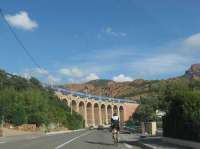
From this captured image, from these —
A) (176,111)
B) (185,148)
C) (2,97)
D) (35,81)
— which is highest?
(35,81)

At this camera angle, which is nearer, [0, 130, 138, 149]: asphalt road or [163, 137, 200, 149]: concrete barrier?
[163, 137, 200, 149]: concrete barrier

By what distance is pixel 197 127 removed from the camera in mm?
23109

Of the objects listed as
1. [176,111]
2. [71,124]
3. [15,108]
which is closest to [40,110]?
[15,108]

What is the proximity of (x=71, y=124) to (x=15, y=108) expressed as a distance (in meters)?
52.1

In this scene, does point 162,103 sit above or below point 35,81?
below

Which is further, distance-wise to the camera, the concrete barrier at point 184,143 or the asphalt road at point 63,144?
the asphalt road at point 63,144

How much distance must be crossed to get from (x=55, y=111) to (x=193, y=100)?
10457 cm

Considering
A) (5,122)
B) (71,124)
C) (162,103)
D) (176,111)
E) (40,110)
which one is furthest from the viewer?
(71,124)

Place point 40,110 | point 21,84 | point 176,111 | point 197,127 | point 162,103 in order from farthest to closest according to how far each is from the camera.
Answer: point 21,84
point 40,110
point 162,103
point 176,111
point 197,127

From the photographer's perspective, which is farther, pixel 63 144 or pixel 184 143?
pixel 63 144

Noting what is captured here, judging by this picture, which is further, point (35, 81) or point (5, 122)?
point (35, 81)

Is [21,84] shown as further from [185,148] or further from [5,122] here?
[185,148]

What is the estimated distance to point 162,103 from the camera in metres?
52.0

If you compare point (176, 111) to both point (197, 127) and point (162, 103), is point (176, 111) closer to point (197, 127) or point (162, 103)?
point (197, 127)
